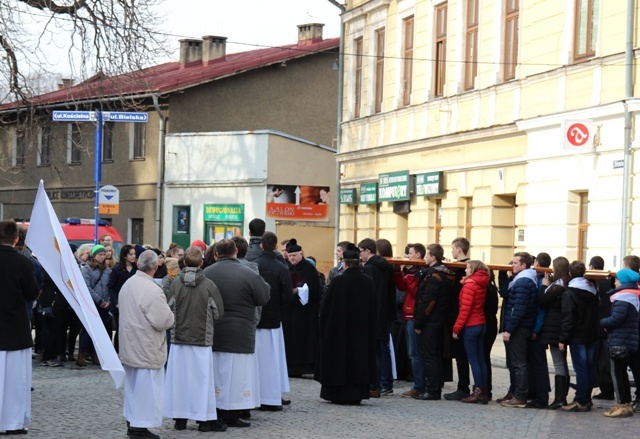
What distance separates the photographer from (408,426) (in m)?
13.4

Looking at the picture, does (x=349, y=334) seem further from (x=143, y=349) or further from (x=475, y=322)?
(x=143, y=349)

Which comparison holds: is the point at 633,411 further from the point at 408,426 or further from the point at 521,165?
the point at 521,165

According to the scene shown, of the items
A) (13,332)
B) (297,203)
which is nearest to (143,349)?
(13,332)

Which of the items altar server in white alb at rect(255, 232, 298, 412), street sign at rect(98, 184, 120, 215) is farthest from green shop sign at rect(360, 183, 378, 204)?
altar server in white alb at rect(255, 232, 298, 412)

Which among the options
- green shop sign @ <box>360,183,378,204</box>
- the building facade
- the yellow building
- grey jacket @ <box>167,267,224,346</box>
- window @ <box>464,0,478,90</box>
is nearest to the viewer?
grey jacket @ <box>167,267,224,346</box>

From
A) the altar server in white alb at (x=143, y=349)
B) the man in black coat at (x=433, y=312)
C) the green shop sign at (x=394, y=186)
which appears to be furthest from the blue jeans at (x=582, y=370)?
the green shop sign at (x=394, y=186)

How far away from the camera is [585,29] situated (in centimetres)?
2428

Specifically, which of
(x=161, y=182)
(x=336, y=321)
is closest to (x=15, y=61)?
(x=336, y=321)

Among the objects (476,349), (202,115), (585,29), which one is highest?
(202,115)

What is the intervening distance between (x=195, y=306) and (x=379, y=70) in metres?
23.1

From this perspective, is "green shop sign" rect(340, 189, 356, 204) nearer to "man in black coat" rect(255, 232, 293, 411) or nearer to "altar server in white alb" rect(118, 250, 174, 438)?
"man in black coat" rect(255, 232, 293, 411)

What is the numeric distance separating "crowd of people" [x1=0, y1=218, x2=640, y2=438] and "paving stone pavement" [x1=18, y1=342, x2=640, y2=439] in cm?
27

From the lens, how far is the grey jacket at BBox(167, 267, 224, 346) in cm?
1255

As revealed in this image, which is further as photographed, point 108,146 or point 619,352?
point 108,146
